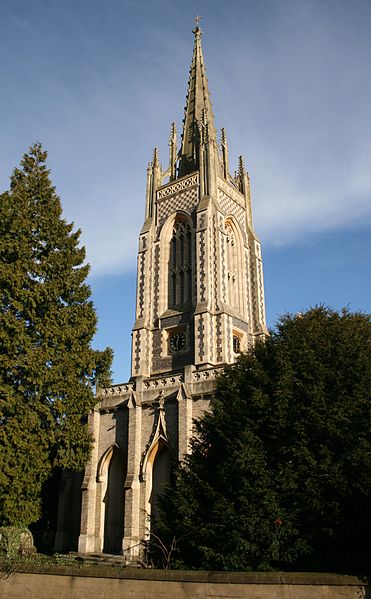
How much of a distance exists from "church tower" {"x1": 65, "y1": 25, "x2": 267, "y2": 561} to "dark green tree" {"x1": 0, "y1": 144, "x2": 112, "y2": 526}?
231 centimetres

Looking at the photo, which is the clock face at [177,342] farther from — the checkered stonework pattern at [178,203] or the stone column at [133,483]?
the checkered stonework pattern at [178,203]

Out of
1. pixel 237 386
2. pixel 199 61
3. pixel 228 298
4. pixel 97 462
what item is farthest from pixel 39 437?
pixel 199 61

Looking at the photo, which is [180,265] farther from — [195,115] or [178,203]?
[195,115]

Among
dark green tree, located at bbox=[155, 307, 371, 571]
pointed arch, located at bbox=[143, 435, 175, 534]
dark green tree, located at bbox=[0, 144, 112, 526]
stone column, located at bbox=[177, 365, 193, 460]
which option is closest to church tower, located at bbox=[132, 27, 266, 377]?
stone column, located at bbox=[177, 365, 193, 460]

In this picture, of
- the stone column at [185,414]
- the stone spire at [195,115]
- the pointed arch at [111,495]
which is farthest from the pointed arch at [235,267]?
the pointed arch at [111,495]

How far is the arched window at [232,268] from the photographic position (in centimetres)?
3288

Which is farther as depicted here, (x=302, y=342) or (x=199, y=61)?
(x=199, y=61)

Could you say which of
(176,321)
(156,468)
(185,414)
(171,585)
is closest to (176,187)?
(176,321)

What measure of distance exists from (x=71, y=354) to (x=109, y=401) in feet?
13.8

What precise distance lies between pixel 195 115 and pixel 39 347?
2640 centimetres

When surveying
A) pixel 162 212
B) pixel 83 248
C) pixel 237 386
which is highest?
pixel 162 212

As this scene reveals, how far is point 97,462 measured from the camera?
22.6m

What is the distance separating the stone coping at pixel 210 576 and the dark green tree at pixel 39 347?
574cm

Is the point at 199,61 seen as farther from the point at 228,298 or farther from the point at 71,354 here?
the point at 71,354
